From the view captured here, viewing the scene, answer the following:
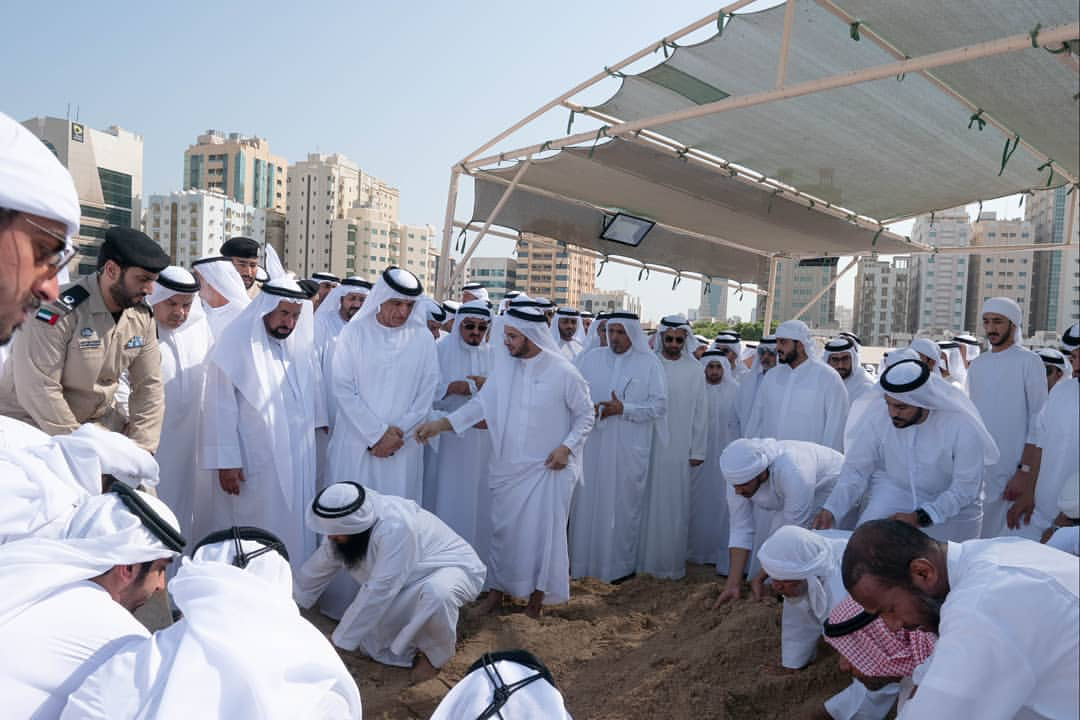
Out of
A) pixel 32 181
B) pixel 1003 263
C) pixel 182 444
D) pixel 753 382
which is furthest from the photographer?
pixel 1003 263

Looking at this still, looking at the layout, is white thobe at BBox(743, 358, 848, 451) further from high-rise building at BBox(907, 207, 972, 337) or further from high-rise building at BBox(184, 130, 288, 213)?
high-rise building at BBox(184, 130, 288, 213)

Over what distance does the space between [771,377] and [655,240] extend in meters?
4.49

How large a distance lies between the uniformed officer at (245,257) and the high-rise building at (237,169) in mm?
93953

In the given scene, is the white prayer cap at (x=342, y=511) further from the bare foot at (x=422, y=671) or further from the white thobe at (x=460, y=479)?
the white thobe at (x=460, y=479)

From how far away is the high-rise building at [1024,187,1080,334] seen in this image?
5699 millimetres

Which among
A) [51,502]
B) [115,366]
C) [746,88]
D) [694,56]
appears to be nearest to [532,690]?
[51,502]

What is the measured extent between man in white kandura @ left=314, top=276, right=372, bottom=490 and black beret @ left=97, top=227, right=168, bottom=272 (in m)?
1.44

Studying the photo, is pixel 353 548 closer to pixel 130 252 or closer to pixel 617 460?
pixel 130 252

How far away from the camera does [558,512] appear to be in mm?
4664

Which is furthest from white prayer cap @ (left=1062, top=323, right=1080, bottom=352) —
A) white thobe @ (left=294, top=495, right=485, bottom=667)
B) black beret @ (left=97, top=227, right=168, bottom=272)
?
black beret @ (left=97, top=227, right=168, bottom=272)

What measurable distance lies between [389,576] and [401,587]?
12cm

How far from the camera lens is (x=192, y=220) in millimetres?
81750

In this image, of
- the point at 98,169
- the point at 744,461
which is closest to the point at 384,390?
the point at 744,461

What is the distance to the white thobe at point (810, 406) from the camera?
547 centimetres
